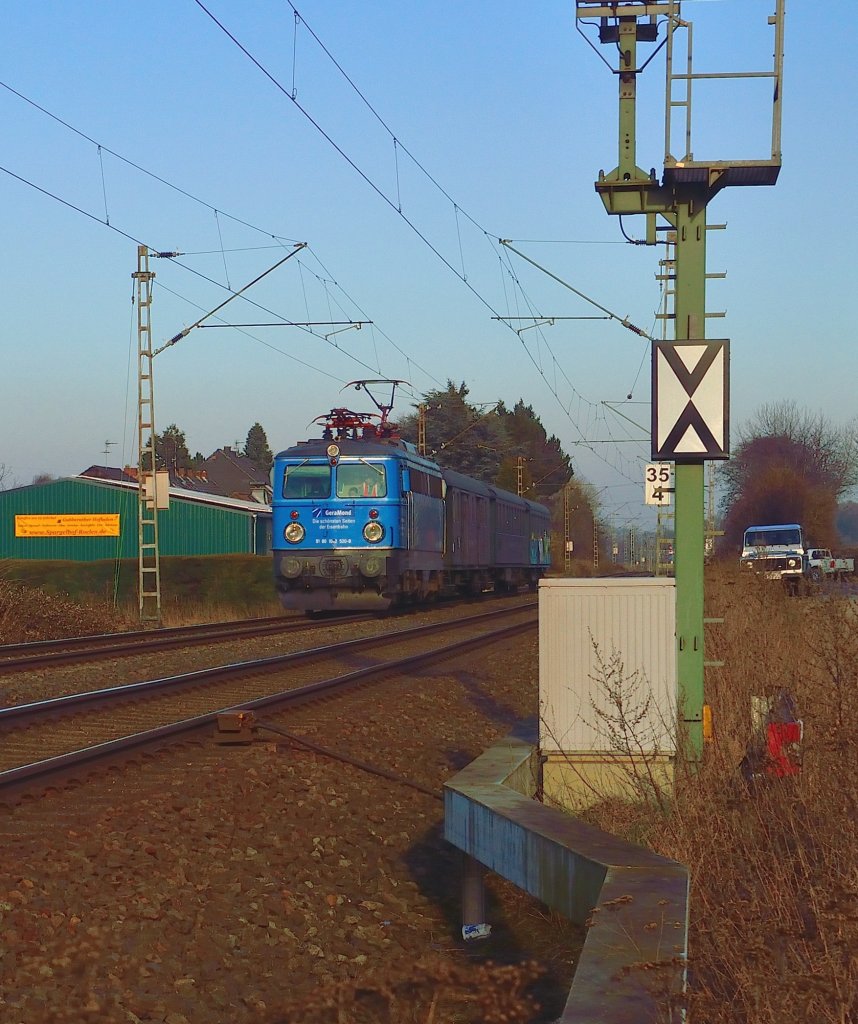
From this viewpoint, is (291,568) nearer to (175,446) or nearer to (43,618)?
(43,618)

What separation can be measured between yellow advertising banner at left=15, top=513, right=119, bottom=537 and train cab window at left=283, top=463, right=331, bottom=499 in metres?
30.3

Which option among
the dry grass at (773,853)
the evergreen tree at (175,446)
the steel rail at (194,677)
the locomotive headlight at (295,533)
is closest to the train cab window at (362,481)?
the locomotive headlight at (295,533)

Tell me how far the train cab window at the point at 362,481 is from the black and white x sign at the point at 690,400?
676 inches

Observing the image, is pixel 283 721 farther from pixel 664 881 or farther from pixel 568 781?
pixel 664 881

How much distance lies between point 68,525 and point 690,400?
50.2 m

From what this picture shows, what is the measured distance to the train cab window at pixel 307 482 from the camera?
83.9 ft

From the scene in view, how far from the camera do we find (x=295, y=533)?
1003 inches

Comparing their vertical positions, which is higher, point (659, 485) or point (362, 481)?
point (659, 485)

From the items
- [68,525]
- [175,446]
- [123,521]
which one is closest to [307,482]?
[123,521]

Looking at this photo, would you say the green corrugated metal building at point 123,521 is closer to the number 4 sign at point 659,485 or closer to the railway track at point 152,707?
the number 4 sign at point 659,485

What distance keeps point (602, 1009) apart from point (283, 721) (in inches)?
291

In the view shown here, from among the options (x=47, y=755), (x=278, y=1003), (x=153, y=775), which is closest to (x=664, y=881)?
(x=278, y=1003)

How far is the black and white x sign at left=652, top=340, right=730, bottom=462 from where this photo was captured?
26.2 feet

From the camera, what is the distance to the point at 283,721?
10.6 m
